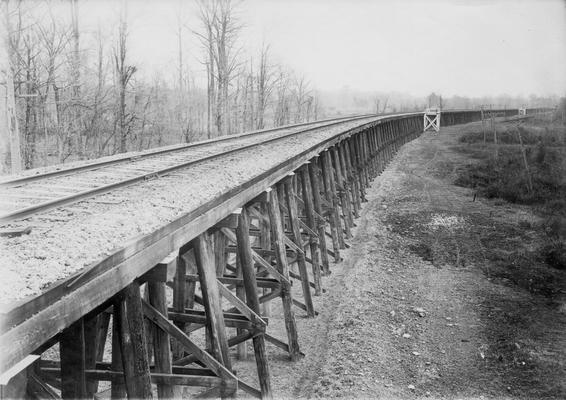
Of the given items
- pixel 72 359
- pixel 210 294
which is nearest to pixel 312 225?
pixel 210 294

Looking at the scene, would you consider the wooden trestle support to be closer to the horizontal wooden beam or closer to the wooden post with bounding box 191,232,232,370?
the wooden post with bounding box 191,232,232,370

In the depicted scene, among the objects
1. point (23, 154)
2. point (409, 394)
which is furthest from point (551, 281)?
point (23, 154)

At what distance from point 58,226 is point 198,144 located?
21.6ft

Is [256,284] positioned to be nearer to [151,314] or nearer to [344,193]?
[151,314]

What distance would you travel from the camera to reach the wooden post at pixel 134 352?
3.26 meters

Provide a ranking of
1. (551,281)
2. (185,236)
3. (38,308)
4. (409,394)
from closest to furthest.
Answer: (38,308) < (185,236) < (409,394) < (551,281)

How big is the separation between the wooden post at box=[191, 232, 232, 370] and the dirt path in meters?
1.98

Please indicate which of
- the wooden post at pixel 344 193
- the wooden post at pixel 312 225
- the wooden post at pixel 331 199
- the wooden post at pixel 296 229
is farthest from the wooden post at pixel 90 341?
the wooden post at pixel 344 193

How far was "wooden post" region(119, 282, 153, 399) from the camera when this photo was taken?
3.26 metres

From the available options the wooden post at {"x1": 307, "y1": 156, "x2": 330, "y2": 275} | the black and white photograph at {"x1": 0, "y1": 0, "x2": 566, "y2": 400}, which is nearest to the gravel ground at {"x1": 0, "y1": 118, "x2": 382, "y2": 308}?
the black and white photograph at {"x1": 0, "y1": 0, "x2": 566, "y2": 400}

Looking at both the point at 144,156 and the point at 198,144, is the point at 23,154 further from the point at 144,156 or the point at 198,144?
the point at 144,156

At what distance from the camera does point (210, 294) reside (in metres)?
4.38

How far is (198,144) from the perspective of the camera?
9961mm

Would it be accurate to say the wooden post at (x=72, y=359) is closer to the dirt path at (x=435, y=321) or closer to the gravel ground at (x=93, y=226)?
the gravel ground at (x=93, y=226)
